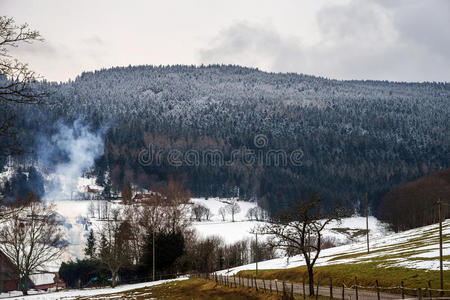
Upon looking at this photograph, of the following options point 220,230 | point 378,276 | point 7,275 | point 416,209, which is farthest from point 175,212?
point 220,230

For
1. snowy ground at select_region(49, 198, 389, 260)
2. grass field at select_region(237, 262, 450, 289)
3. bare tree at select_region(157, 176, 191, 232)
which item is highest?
bare tree at select_region(157, 176, 191, 232)

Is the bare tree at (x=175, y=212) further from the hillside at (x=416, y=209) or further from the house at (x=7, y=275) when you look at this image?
the hillside at (x=416, y=209)

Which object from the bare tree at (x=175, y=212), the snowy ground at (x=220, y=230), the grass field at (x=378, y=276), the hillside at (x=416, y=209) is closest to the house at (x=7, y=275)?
the bare tree at (x=175, y=212)

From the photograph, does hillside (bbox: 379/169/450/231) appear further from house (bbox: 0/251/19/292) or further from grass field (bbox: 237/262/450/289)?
house (bbox: 0/251/19/292)

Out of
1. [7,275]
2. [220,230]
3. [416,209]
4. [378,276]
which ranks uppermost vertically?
[416,209]

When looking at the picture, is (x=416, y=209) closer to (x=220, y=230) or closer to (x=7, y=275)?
(x=220, y=230)

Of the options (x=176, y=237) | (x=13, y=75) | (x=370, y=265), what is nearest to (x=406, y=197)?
(x=176, y=237)

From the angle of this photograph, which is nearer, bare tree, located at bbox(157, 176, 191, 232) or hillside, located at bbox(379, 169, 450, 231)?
bare tree, located at bbox(157, 176, 191, 232)

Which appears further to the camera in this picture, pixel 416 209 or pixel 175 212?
pixel 416 209

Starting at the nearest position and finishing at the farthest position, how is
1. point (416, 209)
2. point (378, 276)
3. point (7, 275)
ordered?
1. point (378, 276)
2. point (7, 275)
3. point (416, 209)

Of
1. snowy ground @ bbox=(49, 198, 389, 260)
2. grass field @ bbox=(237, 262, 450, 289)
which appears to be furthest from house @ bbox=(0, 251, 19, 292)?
grass field @ bbox=(237, 262, 450, 289)

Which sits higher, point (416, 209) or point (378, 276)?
point (416, 209)

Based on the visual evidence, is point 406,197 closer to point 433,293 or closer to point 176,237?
point 176,237

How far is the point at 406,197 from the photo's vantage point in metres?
158
